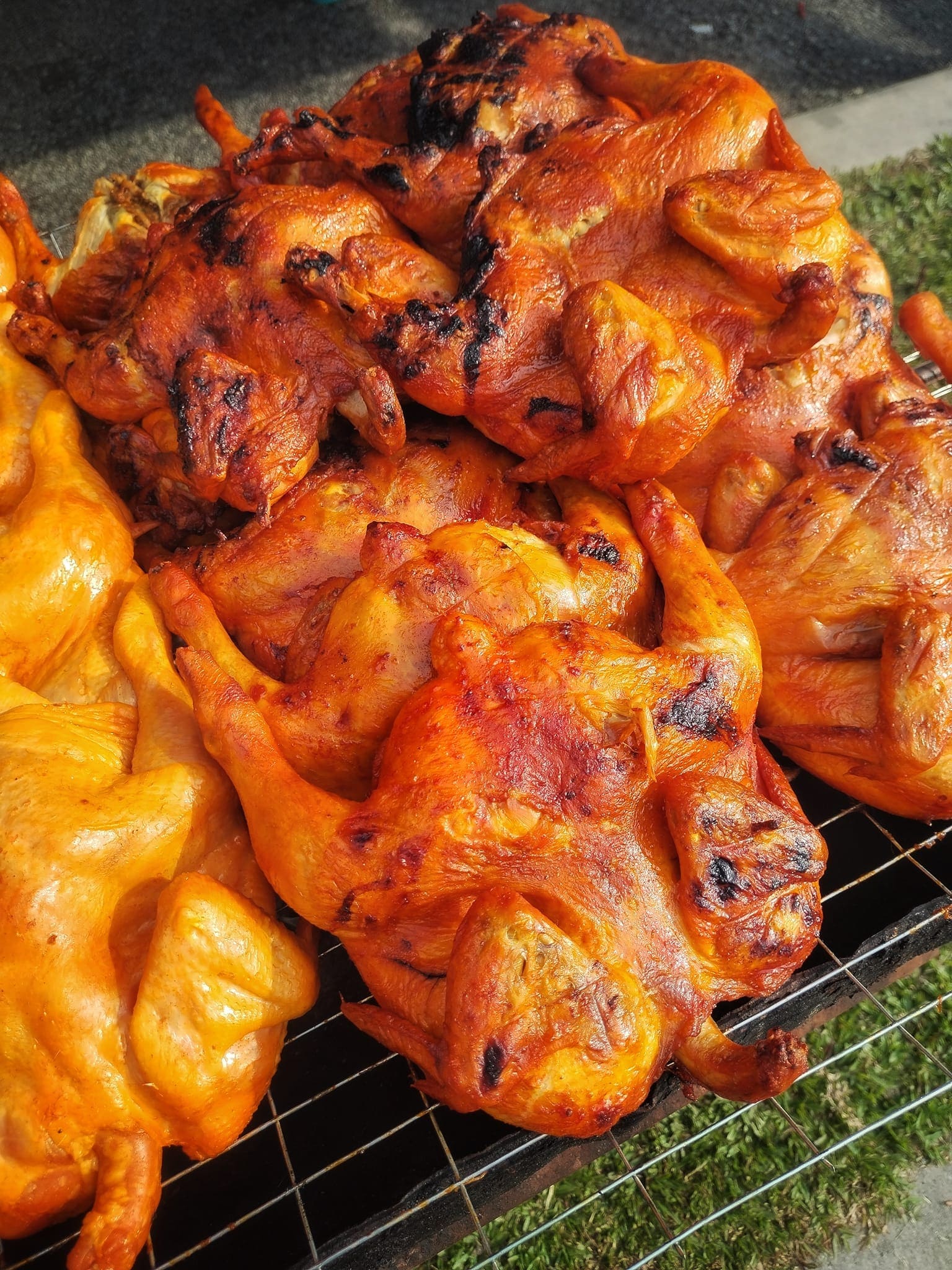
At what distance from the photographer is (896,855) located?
308 centimetres

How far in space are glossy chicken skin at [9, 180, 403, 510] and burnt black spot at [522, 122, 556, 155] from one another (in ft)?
1.75

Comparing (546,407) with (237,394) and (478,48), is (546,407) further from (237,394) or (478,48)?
(478,48)

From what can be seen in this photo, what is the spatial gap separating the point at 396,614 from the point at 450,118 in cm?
160

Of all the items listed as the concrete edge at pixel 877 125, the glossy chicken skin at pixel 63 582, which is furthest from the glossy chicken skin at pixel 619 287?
the concrete edge at pixel 877 125

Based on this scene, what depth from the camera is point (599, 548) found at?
2488 mm

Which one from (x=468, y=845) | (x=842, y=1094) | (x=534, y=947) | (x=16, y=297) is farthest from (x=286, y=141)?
(x=842, y=1094)

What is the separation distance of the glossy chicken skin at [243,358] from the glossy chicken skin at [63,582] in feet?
0.79

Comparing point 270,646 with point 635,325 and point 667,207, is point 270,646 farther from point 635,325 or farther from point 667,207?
point 667,207

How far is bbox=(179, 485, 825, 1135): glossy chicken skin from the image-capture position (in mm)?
1921

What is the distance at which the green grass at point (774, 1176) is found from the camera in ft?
10.7

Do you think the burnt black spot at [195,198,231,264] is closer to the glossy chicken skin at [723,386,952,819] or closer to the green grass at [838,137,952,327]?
the glossy chicken skin at [723,386,952,819]

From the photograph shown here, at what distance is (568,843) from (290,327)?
60.8 inches

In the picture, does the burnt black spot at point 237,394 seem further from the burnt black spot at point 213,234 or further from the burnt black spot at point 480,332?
the burnt black spot at point 480,332

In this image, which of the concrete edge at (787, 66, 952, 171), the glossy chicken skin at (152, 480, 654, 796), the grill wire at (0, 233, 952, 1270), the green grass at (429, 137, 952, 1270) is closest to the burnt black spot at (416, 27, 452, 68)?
the glossy chicken skin at (152, 480, 654, 796)
